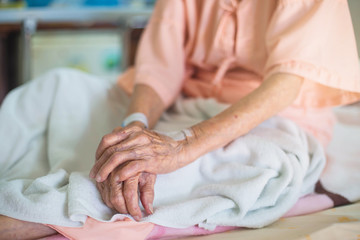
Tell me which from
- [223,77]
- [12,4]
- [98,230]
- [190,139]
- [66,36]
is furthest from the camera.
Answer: [66,36]

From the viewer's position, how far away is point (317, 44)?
2.41 ft

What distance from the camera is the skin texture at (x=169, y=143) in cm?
60

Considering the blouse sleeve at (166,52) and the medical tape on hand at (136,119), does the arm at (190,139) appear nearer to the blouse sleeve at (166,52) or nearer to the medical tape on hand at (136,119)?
the medical tape on hand at (136,119)

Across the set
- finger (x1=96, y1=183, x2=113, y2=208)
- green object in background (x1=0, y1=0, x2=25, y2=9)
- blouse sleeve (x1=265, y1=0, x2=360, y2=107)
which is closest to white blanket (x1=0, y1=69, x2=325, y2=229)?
finger (x1=96, y1=183, x2=113, y2=208)

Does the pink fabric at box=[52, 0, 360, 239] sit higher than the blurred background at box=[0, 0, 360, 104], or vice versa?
the pink fabric at box=[52, 0, 360, 239]

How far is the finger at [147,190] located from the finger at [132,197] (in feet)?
0.06

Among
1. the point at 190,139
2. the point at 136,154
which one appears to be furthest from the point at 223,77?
the point at 136,154

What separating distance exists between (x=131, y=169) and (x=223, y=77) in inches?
18.3

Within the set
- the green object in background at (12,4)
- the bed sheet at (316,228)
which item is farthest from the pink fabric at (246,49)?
the green object in background at (12,4)

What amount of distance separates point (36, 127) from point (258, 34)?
576 mm

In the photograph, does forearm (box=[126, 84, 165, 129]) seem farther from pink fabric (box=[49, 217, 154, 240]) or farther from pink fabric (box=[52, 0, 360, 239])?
pink fabric (box=[49, 217, 154, 240])

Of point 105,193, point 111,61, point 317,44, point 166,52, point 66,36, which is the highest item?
point 317,44

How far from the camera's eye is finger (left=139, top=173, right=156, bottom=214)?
1.98 feet

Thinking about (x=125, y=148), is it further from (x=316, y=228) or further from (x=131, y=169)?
(x=316, y=228)
